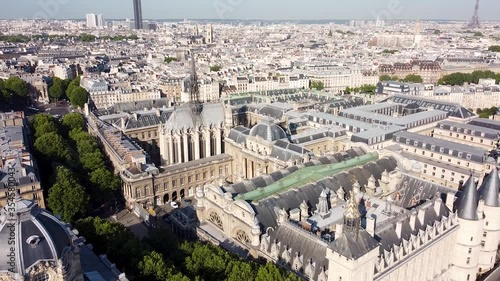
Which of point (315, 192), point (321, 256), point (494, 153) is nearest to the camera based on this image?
point (321, 256)

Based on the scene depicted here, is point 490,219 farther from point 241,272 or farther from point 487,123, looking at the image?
point 487,123

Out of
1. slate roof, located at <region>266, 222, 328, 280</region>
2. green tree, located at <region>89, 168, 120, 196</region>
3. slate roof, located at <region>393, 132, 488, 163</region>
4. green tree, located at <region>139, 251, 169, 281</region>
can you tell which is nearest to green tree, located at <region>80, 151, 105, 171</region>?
green tree, located at <region>89, 168, 120, 196</region>

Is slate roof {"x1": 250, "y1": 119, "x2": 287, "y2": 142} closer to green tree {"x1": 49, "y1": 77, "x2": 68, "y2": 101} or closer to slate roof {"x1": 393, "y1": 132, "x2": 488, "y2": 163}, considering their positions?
slate roof {"x1": 393, "y1": 132, "x2": 488, "y2": 163}

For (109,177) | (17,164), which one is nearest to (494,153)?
(109,177)

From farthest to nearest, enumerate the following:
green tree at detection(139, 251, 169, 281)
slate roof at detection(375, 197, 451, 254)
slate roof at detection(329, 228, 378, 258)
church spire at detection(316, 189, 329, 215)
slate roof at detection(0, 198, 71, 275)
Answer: church spire at detection(316, 189, 329, 215), slate roof at detection(375, 197, 451, 254), green tree at detection(139, 251, 169, 281), slate roof at detection(329, 228, 378, 258), slate roof at detection(0, 198, 71, 275)

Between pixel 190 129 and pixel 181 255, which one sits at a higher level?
pixel 190 129

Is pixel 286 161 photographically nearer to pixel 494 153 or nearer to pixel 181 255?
pixel 181 255
